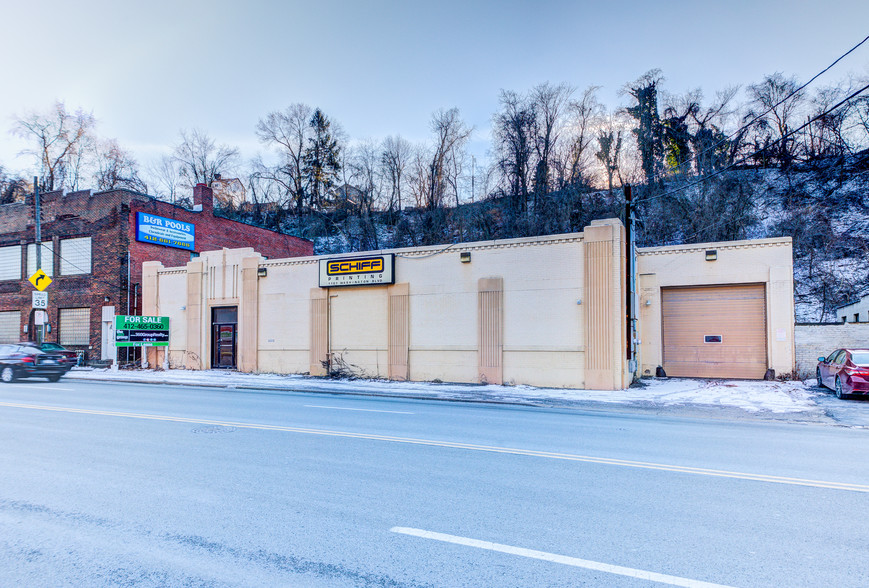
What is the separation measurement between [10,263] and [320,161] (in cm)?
2960

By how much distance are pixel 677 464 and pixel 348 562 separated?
5.16 meters

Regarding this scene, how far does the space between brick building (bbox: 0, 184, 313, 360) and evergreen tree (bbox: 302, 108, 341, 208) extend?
22142mm

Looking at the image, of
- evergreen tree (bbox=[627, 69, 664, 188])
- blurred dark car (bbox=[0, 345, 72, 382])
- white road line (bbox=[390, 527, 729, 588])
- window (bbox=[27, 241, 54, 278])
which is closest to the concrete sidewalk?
blurred dark car (bbox=[0, 345, 72, 382])

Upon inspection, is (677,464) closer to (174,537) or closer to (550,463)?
(550,463)

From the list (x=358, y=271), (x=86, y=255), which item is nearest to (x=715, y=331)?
(x=358, y=271)

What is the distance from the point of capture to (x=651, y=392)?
59.1ft

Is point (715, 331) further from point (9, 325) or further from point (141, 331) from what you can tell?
point (9, 325)

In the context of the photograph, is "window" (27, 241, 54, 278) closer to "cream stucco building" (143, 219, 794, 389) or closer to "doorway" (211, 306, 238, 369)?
"doorway" (211, 306, 238, 369)

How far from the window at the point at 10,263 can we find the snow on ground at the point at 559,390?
13.0 m

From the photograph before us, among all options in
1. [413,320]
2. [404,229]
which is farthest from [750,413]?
[404,229]

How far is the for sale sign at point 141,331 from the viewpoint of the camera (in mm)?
24703

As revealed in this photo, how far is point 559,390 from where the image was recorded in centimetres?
1889

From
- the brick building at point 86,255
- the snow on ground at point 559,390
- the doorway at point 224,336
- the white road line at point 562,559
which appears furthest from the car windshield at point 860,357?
the brick building at point 86,255

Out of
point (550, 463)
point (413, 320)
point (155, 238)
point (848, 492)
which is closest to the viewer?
point (848, 492)
